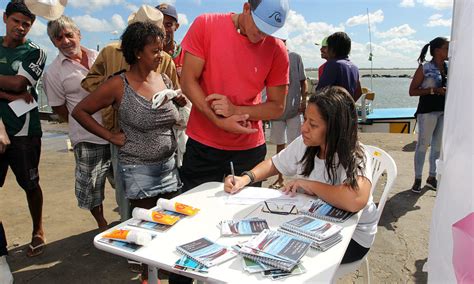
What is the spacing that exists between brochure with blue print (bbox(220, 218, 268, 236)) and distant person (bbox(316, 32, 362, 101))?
229 centimetres

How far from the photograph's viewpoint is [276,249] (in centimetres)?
120

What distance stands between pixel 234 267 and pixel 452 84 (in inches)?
37.2

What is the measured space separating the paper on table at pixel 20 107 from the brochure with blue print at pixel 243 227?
6.14 ft

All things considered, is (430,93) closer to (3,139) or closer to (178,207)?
(178,207)

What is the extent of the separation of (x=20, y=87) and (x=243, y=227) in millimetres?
1975

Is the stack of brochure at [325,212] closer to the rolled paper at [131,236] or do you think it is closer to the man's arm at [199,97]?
the man's arm at [199,97]

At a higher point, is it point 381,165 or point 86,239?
point 381,165

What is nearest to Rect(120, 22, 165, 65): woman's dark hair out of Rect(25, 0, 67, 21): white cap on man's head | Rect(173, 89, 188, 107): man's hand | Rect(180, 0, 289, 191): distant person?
Rect(180, 0, 289, 191): distant person

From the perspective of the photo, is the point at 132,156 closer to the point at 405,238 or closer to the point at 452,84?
the point at 452,84

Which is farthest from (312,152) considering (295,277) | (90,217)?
(90,217)

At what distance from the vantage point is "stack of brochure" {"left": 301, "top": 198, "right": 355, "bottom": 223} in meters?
1.52

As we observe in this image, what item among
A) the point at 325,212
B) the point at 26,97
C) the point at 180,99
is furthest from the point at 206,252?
the point at 26,97

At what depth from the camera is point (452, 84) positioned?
4.08ft

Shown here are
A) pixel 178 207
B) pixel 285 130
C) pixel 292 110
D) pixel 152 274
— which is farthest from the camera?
pixel 285 130
